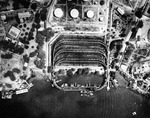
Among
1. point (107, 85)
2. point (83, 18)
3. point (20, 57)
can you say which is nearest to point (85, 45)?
point (83, 18)

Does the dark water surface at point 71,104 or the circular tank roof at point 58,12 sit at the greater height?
the circular tank roof at point 58,12

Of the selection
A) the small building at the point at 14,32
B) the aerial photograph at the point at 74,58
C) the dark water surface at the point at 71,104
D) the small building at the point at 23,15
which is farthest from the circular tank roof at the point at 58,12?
the dark water surface at the point at 71,104

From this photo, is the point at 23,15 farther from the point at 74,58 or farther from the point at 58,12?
the point at 74,58

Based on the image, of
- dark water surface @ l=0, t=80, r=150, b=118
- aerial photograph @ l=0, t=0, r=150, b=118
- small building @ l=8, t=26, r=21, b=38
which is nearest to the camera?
small building @ l=8, t=26, r=21, b=38

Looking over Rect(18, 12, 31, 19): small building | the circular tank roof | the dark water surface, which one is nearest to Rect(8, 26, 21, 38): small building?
Rect(18, 12, 31, 19): small building

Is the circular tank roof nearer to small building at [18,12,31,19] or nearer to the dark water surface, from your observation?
small building at [18,12,31,19]

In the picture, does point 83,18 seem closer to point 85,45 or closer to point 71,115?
point 85,45

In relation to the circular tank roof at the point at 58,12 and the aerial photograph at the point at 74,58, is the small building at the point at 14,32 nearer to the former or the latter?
the aerial photograph at the point at 74,58
